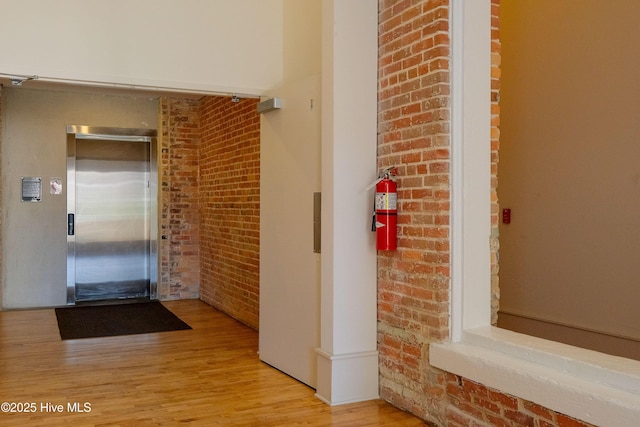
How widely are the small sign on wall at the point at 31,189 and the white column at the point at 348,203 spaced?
16.6 feet

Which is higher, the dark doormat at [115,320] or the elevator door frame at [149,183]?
the elevator door frame at [149,183]

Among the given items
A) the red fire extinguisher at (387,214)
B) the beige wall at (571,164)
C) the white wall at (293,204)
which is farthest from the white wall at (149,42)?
the beige wall at (571,164)

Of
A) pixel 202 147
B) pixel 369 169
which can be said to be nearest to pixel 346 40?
pixel 369 169

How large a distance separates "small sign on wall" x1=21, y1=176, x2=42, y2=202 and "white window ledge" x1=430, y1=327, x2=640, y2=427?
236 inches

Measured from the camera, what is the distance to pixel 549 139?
5.03 metres

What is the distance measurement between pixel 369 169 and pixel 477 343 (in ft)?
4.29

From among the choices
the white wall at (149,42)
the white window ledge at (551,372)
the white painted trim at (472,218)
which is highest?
the white wall at (149,42)

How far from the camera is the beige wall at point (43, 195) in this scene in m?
7.53

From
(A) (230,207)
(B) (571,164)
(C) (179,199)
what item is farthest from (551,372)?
(C) (179,199)

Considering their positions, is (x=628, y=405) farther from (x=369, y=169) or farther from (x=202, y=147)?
(x=202, y=147)

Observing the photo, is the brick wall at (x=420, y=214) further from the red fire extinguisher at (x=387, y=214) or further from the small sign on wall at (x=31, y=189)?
the small sign on wall at (x=31, y=189)

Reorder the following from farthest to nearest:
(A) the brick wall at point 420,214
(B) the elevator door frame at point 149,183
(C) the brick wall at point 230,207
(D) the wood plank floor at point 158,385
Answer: (B) the elevator door frame at point 149,183
(C) the brick wall at point 230,207
(D) the wood plank floor at point 158,385
(A) the brick wall at point 420,214

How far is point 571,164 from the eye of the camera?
4832 mm

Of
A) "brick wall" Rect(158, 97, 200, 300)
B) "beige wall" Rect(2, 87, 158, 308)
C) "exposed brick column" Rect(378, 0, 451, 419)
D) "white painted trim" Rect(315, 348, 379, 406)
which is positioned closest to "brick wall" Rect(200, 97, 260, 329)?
"brick wall" Rect(158, 97, 200, 300)
